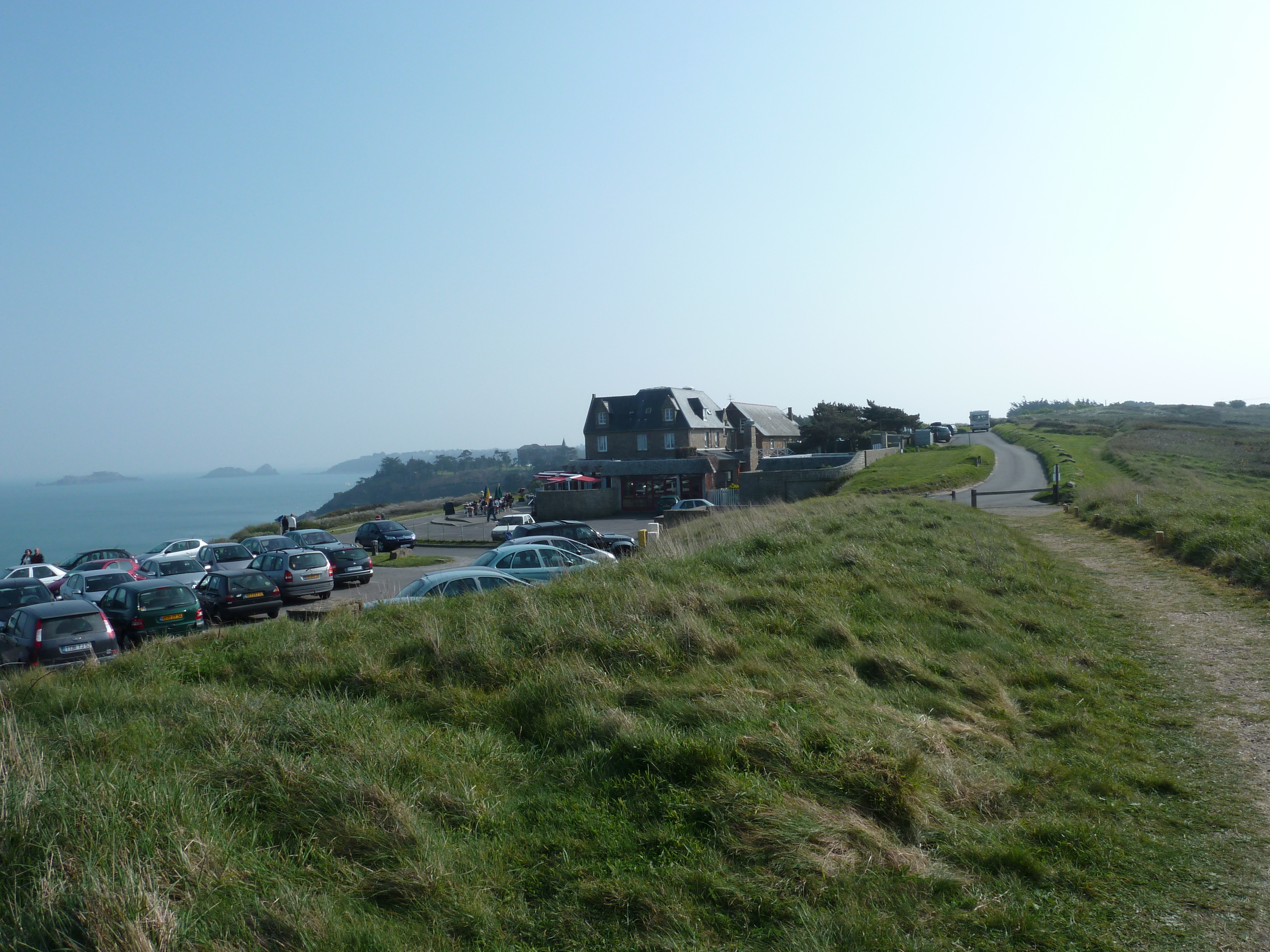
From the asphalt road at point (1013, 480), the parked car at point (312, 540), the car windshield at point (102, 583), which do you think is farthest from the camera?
the asphalt road at point (1013, 480)

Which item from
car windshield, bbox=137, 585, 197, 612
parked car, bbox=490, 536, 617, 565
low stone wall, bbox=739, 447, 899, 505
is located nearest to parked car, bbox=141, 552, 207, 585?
car windshield, bbox=137, 585, 197, 612

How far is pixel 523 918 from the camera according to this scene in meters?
4.36

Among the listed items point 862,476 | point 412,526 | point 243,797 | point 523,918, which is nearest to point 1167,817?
point 523,918

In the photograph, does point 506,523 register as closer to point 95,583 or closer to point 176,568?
point 176,568

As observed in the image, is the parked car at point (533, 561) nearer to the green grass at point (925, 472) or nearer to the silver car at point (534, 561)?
→ the silver car at point (534, 561)

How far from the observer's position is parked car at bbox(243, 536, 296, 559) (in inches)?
1204

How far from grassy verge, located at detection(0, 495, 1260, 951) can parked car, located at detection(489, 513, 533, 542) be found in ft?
87.5

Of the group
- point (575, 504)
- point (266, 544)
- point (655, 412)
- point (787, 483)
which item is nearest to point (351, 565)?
point (266, 544)

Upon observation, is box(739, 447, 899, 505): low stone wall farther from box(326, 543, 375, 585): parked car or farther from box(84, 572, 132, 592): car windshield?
box(84, 572, 132, 592): car windshield

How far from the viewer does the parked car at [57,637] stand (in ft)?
44.5

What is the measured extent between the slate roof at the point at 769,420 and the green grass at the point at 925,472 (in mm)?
22721

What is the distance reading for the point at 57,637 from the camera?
539 inches

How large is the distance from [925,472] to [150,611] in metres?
40.6

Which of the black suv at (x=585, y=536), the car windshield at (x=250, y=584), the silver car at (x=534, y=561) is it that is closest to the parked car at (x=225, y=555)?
the car windshield at (x=250, y=584)
